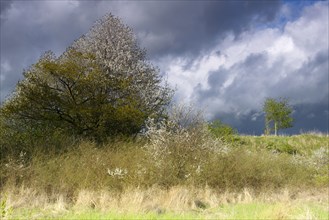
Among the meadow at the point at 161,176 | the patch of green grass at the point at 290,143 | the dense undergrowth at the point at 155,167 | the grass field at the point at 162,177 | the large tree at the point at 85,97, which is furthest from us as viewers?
the patch of green grass at the point at 290,143

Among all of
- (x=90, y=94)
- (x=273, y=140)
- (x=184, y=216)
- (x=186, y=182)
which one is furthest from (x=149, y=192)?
(x=273, y=140)

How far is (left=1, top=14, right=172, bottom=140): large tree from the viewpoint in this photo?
948 inches

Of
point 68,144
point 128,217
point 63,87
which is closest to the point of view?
point 128,217

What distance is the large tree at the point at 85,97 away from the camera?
2408cm

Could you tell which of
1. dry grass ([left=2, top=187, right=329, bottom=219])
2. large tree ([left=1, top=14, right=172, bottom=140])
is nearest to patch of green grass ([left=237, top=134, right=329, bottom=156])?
large tree ([left=1, top=14, right=172, bottom=140])

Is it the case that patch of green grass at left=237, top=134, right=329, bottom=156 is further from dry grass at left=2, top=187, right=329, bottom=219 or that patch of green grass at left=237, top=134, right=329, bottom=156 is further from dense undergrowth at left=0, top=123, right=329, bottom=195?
dry grass at left=2, top=187, right=329, bottom=219

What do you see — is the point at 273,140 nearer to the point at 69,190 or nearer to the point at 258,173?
the point at 258,173

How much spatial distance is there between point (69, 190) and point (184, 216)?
7.47 metres

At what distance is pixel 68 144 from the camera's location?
21453 mm

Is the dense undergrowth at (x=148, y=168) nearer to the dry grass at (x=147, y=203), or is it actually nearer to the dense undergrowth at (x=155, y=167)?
the dense undergrowth at (x=155, y=167)

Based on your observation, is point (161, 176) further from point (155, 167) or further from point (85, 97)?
point (85, 97)

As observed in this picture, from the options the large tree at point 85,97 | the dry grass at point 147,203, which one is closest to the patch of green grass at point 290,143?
the large tree at point 85,97

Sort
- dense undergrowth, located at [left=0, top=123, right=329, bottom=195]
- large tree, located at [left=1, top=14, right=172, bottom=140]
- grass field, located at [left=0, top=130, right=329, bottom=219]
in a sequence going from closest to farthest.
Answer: grass field, located at [left=0, top=130, right=329, bottom=219] < dense undergrowth, located at [left=0, top=123, right=329, bottom=195] < large tree, located at [left=1, top=14, right=172, bottom=140]

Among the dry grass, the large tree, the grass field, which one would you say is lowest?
the dry grass
